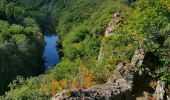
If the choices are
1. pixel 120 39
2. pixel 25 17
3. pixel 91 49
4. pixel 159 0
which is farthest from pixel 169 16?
pixel 25 17

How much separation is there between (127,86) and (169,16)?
481 inches

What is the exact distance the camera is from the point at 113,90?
33188 mm

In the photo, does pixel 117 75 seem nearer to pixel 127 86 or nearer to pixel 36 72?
pixel 127 86

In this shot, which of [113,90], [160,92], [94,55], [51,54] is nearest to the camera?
[113,90]

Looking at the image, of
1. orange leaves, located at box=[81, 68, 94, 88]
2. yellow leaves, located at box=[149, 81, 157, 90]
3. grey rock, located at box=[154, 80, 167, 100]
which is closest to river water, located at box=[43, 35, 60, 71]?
orange leaves, located at box=[81, 68, 94, 88]

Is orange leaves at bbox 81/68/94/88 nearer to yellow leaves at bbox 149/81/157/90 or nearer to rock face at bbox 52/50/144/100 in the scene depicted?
rock face at bbox 52/50/144/100

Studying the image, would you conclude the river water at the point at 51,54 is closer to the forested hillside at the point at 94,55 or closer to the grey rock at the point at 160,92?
the forested hillside at the point at 94,55

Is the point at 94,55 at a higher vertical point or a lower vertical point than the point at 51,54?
higher

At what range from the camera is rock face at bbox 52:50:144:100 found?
29719 mm

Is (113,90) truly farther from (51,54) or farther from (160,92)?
(51,54)

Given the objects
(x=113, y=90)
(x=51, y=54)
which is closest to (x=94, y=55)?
(x=113, y=90)

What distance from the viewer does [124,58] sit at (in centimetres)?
4691

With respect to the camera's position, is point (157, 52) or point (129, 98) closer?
point (129, 98)

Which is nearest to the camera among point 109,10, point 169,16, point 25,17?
point 169,16
